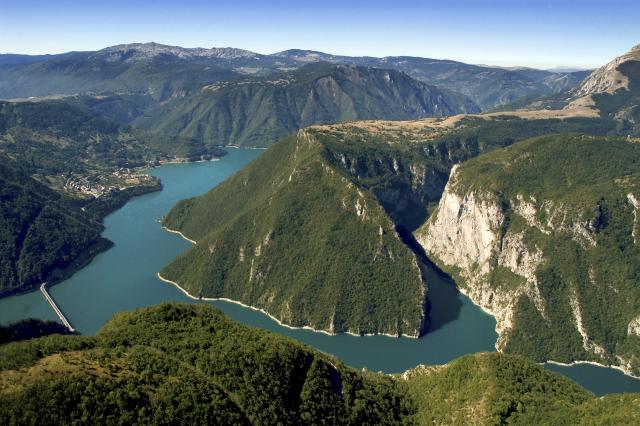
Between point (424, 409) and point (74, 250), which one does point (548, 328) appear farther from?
point (74, 250)

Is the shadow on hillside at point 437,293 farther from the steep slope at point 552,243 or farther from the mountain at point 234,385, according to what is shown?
the mountain at point 234,385

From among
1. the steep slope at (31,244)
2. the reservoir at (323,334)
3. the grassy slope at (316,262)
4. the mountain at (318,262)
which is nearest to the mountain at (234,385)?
the reservoir at (323,334)

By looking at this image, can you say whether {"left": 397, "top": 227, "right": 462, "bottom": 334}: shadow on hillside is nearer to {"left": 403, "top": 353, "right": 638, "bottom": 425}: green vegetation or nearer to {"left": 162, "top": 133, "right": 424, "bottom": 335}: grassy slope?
{"left": 162, "top": 133, "right": 424, "bottom": 335}: grassy slope

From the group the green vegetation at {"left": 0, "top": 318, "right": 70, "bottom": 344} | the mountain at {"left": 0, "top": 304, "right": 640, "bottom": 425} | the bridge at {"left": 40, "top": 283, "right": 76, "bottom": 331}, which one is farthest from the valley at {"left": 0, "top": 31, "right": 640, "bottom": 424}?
the bridge at {"left": 40, "top": 283, "right": 76, "bottom": 331}

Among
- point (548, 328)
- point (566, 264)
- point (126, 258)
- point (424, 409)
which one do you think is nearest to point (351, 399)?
point (424, 409)

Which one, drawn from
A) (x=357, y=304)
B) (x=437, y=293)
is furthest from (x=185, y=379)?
(x=437, y=293)
